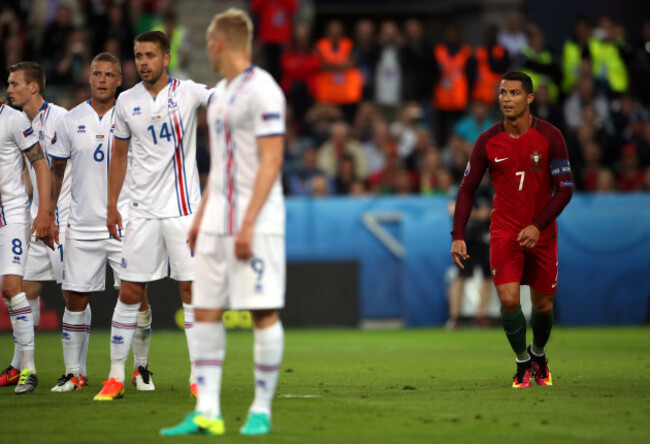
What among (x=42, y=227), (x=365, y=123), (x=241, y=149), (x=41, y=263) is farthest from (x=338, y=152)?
(x=241, y=149)

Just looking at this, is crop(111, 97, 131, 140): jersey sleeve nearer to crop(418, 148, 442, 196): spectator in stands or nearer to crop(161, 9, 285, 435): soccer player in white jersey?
crop(161, 9, 285, 435): soccer player in white jersey

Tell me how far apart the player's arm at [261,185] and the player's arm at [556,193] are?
10.4 feet

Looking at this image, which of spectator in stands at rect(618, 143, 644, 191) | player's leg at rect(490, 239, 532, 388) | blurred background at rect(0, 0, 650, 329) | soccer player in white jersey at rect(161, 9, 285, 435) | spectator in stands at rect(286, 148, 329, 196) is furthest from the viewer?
spectator in stands at rect(618, 143, 644, 191)

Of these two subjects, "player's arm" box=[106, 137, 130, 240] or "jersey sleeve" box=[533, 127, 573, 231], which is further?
"jersey sleeve" box=[533, 127, 573, 231]

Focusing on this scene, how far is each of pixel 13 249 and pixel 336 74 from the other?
12927mm

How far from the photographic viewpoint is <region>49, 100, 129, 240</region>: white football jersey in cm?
948

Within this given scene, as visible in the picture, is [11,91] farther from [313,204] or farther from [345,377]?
[313,204]

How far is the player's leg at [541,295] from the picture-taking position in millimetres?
9398

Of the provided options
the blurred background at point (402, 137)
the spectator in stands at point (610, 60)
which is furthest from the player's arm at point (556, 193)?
the spectator in stands at point (610, 60)

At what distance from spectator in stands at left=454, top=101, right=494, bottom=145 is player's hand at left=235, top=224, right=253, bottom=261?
14526 mm

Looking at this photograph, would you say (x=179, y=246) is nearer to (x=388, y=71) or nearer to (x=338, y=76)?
(x=338, y=76)

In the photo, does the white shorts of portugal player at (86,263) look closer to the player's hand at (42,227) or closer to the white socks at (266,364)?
the player's hand at (42,227)

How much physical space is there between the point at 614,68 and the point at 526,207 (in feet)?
43.7

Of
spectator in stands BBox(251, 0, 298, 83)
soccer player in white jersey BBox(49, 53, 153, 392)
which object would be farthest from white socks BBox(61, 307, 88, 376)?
spectator in stands BBox(251, 0, 298, 83)
